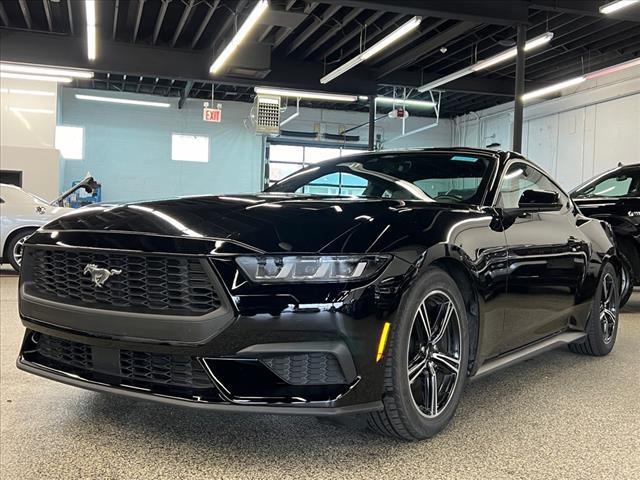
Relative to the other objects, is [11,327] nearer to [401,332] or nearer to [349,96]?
[401,332]

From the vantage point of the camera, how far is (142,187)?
18875 millimetres

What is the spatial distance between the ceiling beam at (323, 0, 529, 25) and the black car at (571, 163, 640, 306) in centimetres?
395

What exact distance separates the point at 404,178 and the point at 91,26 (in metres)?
8.39

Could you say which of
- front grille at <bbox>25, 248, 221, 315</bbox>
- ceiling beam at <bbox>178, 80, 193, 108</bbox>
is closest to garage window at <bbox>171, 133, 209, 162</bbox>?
ceiling beam at <bbox>178, 80, 193, 108</bbox>

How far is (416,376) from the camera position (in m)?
2.12

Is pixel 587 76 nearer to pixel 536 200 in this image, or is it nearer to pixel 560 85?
pixel 560 85

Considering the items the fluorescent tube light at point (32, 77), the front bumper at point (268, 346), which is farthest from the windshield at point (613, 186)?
the fluorescent tube light at point (32, 77)

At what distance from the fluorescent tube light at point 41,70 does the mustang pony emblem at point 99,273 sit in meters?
11.3

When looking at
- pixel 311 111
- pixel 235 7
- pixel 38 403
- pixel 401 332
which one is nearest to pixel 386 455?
pixel 401 332

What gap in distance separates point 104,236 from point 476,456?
62.0 inches

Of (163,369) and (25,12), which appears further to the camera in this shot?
(25,12)

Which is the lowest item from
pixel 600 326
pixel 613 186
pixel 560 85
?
pixel 600 326

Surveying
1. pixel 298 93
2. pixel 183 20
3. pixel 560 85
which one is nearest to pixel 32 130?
pixel 183 20

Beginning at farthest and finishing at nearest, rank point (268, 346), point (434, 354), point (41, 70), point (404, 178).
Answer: point (41, 70) < point (404, 178) < point (434, 354) < point (268, 346)
